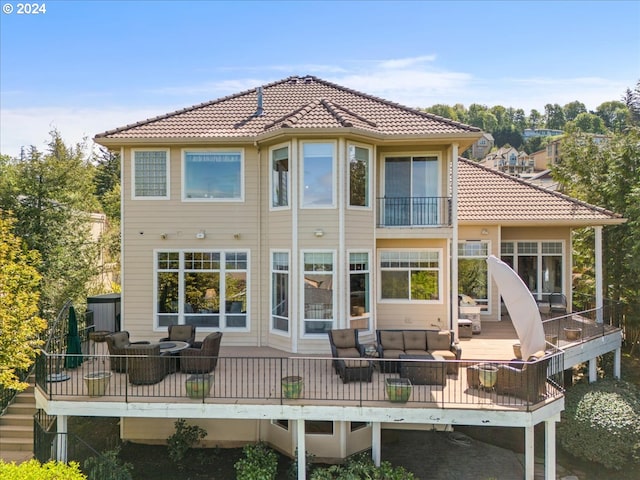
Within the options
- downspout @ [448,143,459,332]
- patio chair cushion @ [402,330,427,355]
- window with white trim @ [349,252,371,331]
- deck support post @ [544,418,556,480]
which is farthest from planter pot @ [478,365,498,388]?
window with white trim @ [349,252,371,331]

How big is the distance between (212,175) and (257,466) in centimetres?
847

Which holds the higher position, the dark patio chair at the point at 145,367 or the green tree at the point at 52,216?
the green tree at the point at 52,216

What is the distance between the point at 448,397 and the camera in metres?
9.36

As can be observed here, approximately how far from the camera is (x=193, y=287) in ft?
45.3

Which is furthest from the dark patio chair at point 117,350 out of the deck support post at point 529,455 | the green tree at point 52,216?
the deck support post at point 529,455

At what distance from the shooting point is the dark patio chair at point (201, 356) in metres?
10.6

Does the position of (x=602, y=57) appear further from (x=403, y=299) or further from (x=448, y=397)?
(x=448, y=397)

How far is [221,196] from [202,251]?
1.86 m

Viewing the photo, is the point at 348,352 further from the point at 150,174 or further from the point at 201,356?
the point at 150,174

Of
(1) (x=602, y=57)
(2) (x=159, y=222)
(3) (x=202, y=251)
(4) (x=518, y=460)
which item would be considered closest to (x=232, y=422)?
(3) (x=202, y=251)

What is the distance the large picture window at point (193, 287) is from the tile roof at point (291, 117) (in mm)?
3819

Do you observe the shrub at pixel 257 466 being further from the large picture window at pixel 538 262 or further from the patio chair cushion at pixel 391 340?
the large picture window at pixel 538 262

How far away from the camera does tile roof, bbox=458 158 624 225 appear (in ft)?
50.2

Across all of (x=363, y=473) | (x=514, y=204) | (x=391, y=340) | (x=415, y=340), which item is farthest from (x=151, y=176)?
(x=514, y=204)
